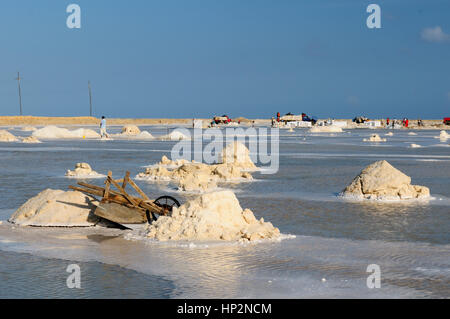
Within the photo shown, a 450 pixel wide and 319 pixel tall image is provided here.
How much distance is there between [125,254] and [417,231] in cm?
477

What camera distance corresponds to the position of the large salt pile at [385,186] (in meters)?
15.1

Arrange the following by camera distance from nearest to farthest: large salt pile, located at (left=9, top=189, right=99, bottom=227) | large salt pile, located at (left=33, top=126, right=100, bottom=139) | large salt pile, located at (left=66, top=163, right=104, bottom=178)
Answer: large salt pile, located at (left=9, top=189, right=99, bottom=227) → large salt pile, located at (left=66, top=163, right=104, bottom=178) → large salt pile, located at (left=33, top=126, right=100, bottom=139)

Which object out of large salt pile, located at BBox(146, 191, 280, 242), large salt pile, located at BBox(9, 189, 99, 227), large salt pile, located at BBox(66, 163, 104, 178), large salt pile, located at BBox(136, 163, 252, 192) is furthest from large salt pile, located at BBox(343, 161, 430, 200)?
large salt pile, located at BBox(66, 163, 104, 178)

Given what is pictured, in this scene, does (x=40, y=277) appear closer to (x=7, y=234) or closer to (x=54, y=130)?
(x=7, y=234)

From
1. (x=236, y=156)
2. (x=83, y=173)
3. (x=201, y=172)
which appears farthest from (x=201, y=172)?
(x=236, y=156)

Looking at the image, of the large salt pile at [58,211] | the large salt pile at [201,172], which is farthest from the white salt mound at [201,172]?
the large salt pile at [58,211]

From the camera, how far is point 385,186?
1517 centimetres

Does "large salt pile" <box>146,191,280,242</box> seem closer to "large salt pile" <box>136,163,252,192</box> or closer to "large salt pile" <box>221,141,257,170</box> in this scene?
"large salt pile" <box>136,163,252,192</box>

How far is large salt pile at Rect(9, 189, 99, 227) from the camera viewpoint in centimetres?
1166

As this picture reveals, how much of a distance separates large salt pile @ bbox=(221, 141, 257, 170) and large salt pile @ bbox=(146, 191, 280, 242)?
1142 cm

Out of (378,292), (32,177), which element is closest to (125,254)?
(378,292)

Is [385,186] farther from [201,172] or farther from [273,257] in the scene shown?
[273,257]

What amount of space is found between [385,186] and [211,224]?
611cm
